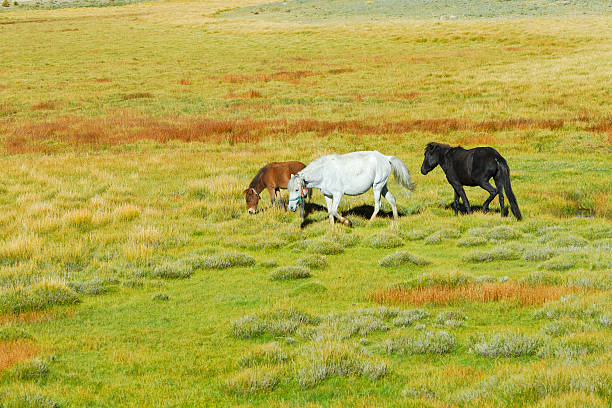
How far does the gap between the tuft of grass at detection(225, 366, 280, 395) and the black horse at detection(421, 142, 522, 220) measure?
9.50 meters

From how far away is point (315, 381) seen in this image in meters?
6.57

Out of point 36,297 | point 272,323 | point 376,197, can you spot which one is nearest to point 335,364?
point 272,323

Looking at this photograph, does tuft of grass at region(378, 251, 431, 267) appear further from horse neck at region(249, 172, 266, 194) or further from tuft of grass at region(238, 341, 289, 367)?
horse neck at region(249, 172, 266, 194)

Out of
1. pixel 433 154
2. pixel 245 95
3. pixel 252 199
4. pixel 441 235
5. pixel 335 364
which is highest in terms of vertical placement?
pixel 433 154

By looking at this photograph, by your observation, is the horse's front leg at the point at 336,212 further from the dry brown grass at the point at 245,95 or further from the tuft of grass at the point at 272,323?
the dry brown grass at the point at 245,95

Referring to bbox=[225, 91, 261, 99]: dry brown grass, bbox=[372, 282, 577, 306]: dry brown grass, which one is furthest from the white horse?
bbox=[225, 91, 261, 99]: dry brown grass

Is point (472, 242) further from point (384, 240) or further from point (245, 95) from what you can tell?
point (245, 95)

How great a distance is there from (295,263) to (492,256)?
13.8 feet

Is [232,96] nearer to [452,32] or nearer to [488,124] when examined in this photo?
[488,124]

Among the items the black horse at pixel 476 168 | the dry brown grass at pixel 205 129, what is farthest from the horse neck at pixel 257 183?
the dry brown grass at pixel 205 129

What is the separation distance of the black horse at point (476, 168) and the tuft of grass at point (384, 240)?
2.56 meters

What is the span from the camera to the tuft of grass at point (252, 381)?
21.2 ft

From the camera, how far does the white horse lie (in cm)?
1414

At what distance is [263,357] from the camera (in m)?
7.24
